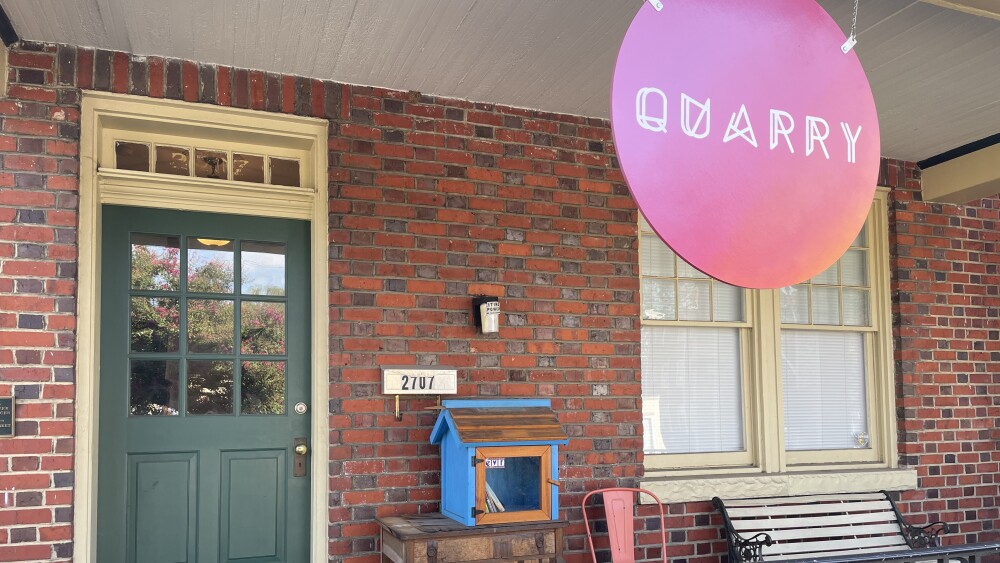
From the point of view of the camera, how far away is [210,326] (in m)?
4.19

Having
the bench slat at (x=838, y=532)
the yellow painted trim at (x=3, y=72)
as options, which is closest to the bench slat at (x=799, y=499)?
the bench slat at (x=838, y=532)

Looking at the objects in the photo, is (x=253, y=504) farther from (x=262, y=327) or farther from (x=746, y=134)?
(x=746, y=134)

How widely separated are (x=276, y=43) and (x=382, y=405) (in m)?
1.79

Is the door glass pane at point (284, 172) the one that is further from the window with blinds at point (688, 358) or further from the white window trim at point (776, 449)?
the white window trim at point (776, 449)

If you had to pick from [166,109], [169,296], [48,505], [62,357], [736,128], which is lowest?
[48,505]

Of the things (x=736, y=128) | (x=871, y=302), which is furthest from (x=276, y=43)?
(x=871, y=302)

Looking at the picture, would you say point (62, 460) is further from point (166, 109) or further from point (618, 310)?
point (618, 310)

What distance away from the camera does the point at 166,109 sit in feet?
13.1

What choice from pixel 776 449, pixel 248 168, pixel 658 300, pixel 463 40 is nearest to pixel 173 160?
pixel 248 168

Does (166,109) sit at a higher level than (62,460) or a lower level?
higher

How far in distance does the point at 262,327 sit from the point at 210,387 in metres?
0.38

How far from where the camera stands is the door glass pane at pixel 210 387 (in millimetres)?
4109

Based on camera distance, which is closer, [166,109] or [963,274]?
[166,109]

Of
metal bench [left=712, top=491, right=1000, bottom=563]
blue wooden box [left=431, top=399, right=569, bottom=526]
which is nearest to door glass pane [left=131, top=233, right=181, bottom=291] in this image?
blue wooden box [left=431, top=399, right=569, bottom=526]
